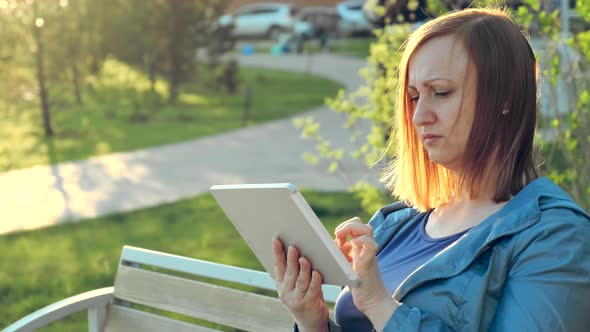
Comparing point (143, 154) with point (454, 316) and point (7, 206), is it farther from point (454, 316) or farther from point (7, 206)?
point (454, 316)

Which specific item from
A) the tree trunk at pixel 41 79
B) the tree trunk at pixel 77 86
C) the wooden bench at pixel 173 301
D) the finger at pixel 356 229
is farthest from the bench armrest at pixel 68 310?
the tree trunk at pixel 77 86

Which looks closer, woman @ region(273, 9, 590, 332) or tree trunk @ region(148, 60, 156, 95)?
woman @ region(273, 9, 590, 332)

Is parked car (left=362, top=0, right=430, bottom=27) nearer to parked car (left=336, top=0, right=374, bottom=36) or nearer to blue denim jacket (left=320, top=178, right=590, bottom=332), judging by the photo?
Answer: blue denim jacket (left=320, top=178, right=590, bottom=332)

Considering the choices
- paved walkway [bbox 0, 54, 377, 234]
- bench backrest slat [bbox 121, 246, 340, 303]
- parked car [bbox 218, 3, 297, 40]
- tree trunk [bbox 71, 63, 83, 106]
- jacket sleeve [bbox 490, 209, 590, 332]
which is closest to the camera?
jacket sleeve [bbox 490, 209, 590, 332]

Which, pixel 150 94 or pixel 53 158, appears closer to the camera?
pixel 53 158

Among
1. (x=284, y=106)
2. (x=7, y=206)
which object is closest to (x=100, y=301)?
(x=7, y=206)

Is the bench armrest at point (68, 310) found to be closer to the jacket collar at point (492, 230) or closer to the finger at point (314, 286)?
the finger at point (314, 286)

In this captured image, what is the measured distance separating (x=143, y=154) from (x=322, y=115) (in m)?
3.81

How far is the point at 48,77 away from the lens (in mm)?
13305

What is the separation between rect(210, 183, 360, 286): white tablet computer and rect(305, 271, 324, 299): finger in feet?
0.05

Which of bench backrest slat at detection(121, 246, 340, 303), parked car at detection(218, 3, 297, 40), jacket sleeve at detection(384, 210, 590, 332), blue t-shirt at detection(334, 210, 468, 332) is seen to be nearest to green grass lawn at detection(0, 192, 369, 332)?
bench backrest slat at detection(121, 246, 340, 303)

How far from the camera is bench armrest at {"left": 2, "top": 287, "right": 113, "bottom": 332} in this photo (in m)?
2.81

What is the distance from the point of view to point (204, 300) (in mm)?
2822

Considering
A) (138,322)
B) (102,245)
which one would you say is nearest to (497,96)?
(138,322)
